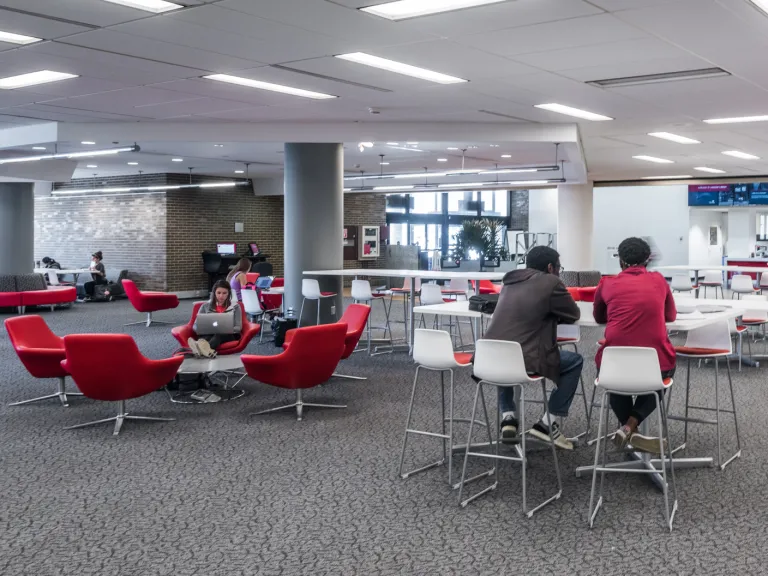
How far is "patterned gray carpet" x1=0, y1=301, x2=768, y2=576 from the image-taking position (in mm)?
3709

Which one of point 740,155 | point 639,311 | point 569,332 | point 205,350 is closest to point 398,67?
point 569,332

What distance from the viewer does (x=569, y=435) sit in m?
6.03

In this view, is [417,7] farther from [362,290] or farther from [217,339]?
[362,290]

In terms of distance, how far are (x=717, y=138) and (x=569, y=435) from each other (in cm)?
740

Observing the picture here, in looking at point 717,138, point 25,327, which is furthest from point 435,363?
point 717,138

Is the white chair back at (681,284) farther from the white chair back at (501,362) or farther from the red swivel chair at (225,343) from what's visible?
the white chair back at (501,362)

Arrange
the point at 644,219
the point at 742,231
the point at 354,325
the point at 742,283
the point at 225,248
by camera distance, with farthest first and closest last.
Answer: the point at 644,219 < the point at 742,231 < the point at 225,248 < the point at 742,283 < the point at 354,325

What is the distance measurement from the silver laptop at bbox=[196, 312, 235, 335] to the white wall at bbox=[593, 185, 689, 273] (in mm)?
18658

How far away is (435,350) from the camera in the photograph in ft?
16.2

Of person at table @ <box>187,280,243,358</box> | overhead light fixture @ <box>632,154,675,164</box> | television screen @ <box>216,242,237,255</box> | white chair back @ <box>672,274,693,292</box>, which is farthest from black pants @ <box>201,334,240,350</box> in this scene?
television screen @ <box>216,242,237,255</box>

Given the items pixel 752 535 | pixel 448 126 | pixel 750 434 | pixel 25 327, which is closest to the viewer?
pixel 752 535

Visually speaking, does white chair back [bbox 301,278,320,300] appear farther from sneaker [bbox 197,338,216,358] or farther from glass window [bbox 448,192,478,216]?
glass window [bbox 448,192,478,216]

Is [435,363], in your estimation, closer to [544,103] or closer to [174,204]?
[544,103]

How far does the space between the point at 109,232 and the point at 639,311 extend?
18.1 meters
